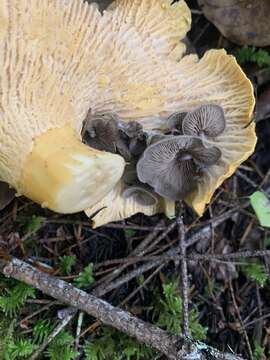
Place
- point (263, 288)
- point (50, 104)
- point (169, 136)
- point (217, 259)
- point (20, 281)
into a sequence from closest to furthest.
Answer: point (50, 104) < point (169, 136) < point (20, 281) < point (217, 259) < point (263, 288)

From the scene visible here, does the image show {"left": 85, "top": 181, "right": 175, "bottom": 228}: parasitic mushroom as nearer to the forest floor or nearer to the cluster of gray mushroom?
the cluster of gray mushroom

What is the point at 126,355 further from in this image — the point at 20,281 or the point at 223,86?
the point at 223,86

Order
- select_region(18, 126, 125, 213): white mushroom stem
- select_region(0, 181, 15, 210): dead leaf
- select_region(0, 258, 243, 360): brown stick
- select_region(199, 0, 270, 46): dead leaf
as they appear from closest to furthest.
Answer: select_region(18, 126, 125, 213): white mushroom stem
select_region(0, 258, 243, 360): brown stick
select_region(0, 181, 15, 210): dead leaf
select_region(199, 0, 270, 46): dead leaf

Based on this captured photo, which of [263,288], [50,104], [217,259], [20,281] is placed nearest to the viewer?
[50,104]

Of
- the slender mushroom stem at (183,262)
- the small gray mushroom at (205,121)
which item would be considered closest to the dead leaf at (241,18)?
the small gray mushroom at (205,121)

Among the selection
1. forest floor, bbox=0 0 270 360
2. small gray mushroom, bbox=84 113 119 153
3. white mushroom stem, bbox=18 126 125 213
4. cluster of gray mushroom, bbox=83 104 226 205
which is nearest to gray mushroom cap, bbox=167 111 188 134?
cluster of gray mushroom, bbox=83 104 226 205

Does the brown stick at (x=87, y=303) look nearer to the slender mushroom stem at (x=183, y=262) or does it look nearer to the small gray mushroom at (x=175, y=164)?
the slender mushroom stem at (x=183, y=262)

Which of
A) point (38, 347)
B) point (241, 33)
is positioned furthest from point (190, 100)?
point (38, 347)
